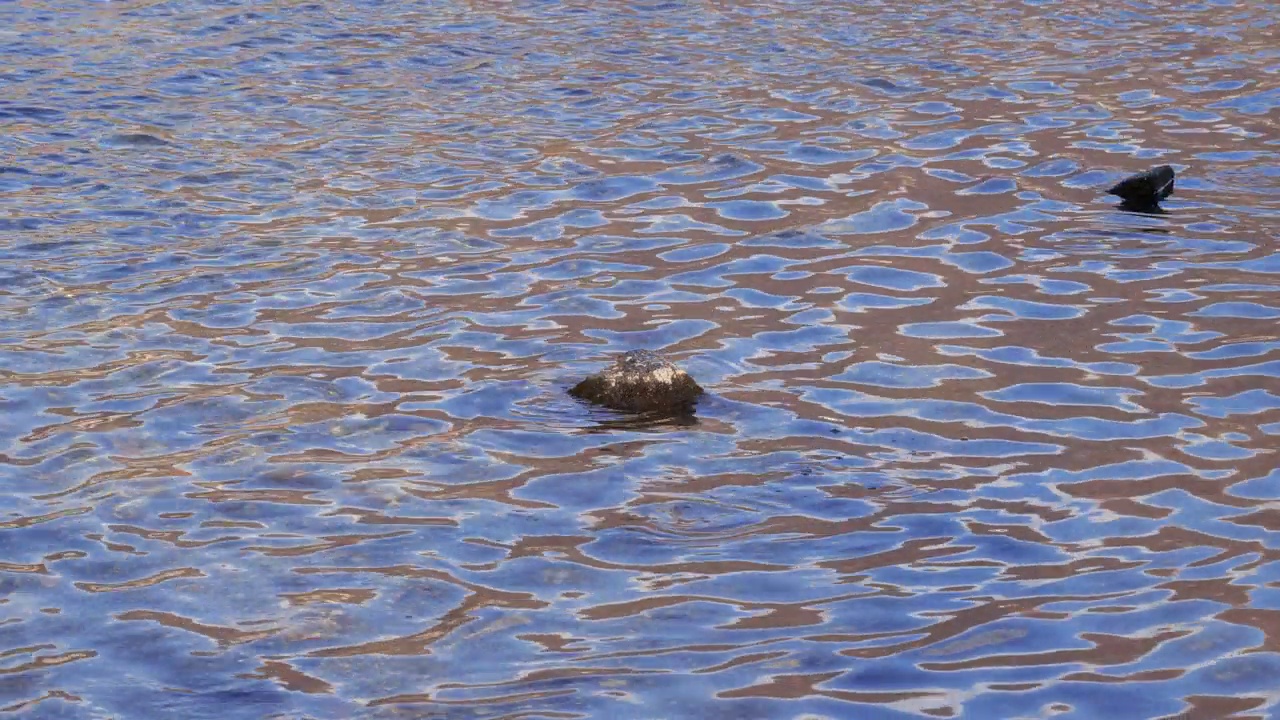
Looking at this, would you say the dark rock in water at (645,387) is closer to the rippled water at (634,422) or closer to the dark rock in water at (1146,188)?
the rippled water at (634,422)

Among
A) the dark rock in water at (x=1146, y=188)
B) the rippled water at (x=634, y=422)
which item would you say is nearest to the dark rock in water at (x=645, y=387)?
the rippled water at (x=634, y=422)

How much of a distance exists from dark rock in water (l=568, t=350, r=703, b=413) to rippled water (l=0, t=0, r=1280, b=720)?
114 mm

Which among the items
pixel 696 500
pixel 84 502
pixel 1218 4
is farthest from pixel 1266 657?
pixel 1218 4

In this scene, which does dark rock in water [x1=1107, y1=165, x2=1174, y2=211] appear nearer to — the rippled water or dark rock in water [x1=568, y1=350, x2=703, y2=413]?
the rippled water

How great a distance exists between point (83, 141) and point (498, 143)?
9.58 feet

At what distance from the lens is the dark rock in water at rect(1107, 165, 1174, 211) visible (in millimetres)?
9266

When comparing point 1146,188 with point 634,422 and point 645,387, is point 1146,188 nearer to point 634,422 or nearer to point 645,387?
point 645,387

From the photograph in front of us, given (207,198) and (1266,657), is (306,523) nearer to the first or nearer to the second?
(1266,657)

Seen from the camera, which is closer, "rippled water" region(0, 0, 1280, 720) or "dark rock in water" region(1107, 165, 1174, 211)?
"rippled water" region(0, 0, 1280, 720)

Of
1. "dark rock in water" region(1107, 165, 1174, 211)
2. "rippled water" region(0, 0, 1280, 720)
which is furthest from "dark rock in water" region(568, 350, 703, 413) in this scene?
"dark rock in water" region(1107, 165, 1174, 211)

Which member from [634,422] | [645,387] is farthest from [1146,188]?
[634,422]

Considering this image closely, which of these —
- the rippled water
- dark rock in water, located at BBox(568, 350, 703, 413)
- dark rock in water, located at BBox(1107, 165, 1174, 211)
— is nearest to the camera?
the rippled water

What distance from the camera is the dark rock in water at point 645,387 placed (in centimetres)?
A: 644

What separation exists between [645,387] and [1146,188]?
430 centimetres
